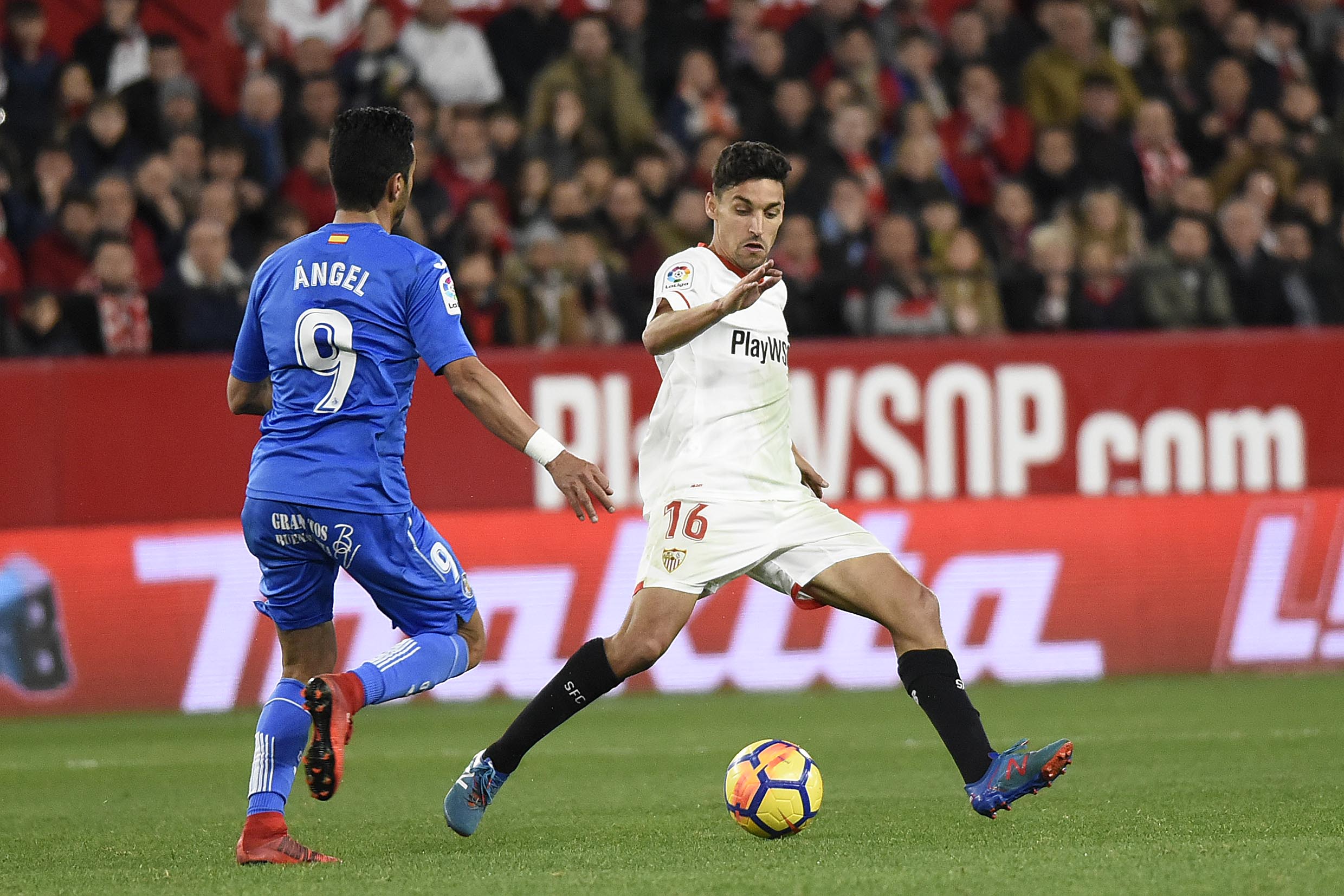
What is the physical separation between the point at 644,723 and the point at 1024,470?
3611 mm

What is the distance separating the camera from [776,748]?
240 inches

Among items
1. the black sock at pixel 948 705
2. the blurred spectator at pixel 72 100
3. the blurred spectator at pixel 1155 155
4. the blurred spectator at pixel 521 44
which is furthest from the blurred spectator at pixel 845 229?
the black sock at pixel 948 705

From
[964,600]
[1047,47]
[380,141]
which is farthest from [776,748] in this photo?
[1047,47]

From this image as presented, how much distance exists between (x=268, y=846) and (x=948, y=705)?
2049 millimetres

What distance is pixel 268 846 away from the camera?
218 inches

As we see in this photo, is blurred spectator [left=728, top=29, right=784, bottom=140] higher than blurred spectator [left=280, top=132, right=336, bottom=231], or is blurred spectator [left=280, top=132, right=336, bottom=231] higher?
blurred spectator [left=728, top=29, right=784, bottom=140]

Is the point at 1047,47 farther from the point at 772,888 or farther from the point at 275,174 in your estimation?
the point at 772,888

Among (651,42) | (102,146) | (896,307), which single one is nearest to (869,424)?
(896,307)

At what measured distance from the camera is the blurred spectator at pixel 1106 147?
14.2 metres

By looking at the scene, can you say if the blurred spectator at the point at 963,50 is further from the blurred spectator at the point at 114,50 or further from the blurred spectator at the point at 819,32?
the blurred spectator at the point at 114,50

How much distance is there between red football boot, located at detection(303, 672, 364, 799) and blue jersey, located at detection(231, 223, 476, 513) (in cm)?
52

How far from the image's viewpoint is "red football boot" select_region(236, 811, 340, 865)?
18.2 ft

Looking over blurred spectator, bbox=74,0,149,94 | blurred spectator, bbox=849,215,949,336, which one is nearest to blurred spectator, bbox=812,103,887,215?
blurred spectator, bbox=849,215,949,336

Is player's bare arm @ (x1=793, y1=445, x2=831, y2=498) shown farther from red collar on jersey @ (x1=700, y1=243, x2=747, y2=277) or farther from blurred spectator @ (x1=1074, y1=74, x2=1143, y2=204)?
blurred spectator @ (x1=1074, y1=74, x2=1143, y2=204)
